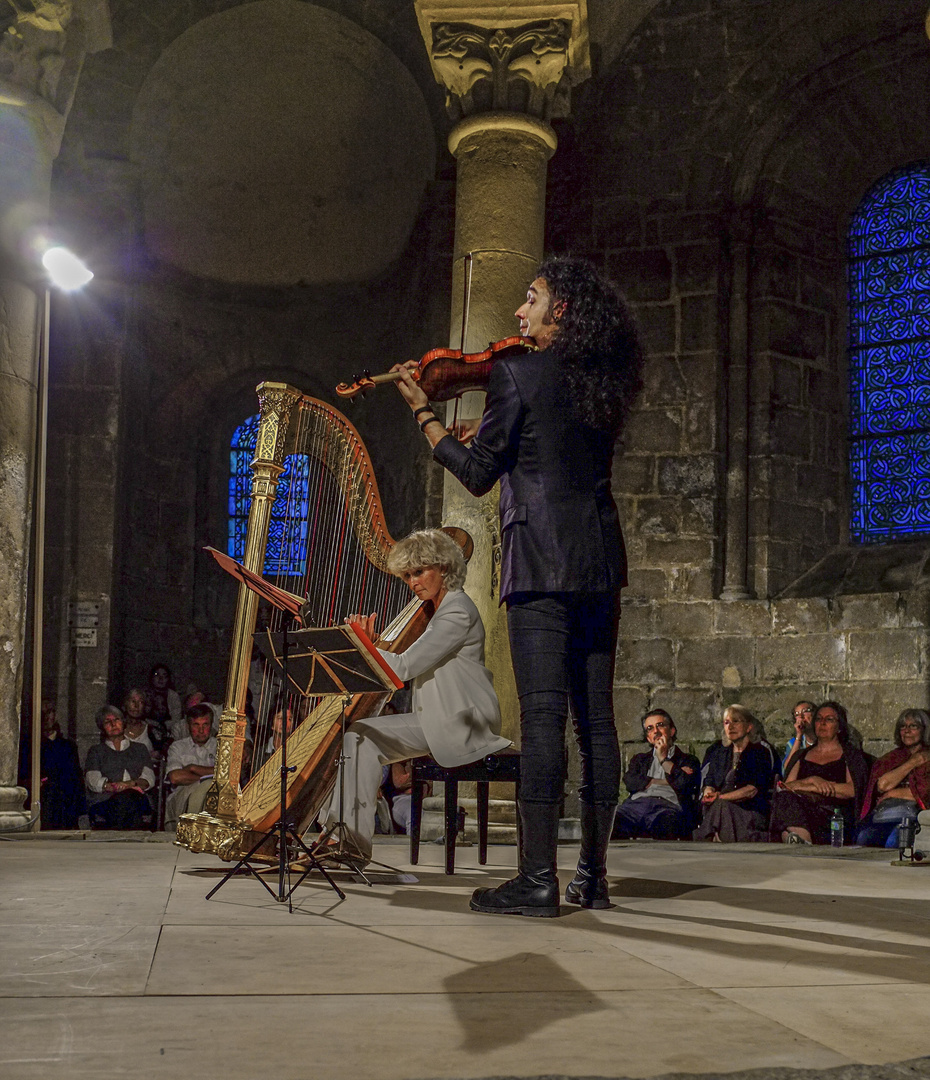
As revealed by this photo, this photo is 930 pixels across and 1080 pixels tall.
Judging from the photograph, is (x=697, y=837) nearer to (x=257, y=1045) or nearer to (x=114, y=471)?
(x=114, y=471)

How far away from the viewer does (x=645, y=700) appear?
401 inches

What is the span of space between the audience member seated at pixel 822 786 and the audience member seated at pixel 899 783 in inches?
4.1

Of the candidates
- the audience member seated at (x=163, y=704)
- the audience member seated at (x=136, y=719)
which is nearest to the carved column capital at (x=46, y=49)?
the audience member seated at (x=136, y=719)

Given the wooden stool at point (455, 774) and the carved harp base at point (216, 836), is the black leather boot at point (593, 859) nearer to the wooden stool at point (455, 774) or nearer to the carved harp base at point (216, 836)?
the wooden stool at point (455, 774)

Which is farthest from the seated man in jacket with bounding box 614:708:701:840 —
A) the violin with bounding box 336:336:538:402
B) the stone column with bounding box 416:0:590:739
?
the violin with bounding box 336:336:538:402

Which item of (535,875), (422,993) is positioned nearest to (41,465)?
(535,875)

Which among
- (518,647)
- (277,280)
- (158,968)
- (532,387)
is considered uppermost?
(277,280)

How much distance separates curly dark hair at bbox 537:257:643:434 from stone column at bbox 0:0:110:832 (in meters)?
4.28

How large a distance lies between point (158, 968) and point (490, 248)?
5580 millimetres

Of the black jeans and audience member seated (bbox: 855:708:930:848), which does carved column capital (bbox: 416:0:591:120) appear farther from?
the black jeans

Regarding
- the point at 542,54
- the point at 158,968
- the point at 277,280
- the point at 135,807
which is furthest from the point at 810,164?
the point at 158,968

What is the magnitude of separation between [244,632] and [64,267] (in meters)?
3.38

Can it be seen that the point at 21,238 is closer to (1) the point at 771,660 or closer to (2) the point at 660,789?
(2) the point at 660,789

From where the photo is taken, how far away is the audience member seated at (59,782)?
9391mm
